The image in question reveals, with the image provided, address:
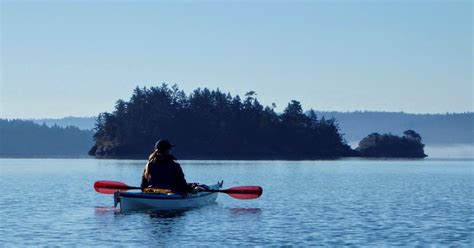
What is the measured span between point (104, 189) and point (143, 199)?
6145 mm

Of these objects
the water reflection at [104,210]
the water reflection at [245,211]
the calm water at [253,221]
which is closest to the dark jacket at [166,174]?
the calm water at [253,221]

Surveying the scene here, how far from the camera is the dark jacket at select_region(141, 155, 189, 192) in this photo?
139ft

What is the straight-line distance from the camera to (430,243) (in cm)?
3241

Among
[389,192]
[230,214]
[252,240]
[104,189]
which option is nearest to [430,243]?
[252,240]

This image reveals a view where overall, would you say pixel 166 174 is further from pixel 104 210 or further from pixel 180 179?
pixel 104 210

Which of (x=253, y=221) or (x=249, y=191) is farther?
(x=249, y=191)

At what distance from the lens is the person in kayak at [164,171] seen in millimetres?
42156

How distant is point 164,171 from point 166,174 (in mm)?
154

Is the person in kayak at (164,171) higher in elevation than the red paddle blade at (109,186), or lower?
higher

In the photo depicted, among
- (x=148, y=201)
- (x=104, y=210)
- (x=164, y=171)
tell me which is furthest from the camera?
(x=104, y=210)

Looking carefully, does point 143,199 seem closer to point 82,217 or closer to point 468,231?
point 82,217

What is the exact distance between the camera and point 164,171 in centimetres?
4259

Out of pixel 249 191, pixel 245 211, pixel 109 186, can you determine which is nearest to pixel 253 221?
pixel 245 211

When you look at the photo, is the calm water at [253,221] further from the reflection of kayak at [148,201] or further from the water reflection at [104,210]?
the reflection of kayak at [148,201]
